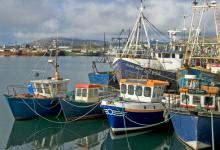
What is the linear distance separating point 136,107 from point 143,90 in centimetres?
177

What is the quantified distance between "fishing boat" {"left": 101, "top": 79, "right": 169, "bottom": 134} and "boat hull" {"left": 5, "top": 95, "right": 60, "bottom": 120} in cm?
702

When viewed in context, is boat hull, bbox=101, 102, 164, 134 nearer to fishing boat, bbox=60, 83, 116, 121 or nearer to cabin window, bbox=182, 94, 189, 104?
cabin window, bbox=182, 94, 189, 104

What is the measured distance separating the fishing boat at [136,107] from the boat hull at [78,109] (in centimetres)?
383

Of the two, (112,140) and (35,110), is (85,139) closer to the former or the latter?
(112,140)

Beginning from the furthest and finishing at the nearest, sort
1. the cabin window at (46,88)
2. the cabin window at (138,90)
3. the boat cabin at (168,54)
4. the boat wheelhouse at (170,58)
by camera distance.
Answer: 1. the boat cabin at (168,54)
2. the boat wheelhouse at (170,58)
3. the cabin window at (46,88)
4. the cabin window at (138,90)

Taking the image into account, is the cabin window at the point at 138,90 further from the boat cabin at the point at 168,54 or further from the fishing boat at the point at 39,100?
the boat cabin at the point at 168,54

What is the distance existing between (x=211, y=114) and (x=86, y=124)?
12.3 meters

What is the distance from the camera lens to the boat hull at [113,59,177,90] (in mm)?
38531

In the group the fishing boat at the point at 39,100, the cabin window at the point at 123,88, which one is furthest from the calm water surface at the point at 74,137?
the cabin window at the point at 123,88

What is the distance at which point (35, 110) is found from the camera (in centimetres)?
3225

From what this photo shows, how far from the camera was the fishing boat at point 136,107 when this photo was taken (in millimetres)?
26484


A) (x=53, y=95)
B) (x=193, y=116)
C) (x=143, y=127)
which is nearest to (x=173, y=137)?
(x=143, y=127)

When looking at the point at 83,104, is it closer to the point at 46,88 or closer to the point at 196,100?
the point at 46,88

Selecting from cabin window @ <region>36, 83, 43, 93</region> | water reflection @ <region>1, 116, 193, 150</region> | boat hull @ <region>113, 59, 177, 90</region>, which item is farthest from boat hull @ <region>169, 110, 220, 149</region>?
boat hull @ <region>113, 59, 177, 90</region>
